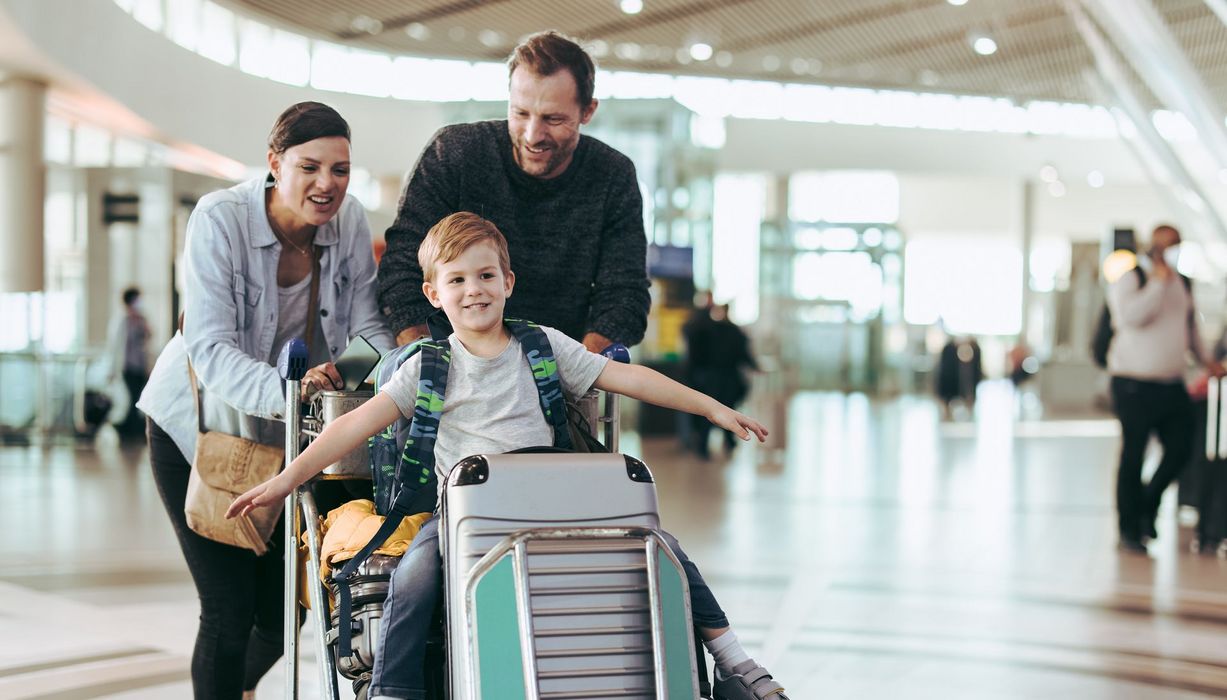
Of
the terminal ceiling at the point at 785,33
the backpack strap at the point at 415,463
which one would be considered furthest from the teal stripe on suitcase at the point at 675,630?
the terminal ceiling at the point at 785,33

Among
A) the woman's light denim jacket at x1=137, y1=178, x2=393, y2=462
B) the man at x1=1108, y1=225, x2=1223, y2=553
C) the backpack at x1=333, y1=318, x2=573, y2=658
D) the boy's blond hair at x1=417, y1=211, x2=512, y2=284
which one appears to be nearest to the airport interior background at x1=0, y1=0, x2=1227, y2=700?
the man at x1=1108, y1=225, x2=1223, y2=553

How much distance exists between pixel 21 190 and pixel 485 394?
16.1m

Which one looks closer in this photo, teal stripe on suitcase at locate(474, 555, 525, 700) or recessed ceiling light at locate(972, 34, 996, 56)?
teal stripe on suitcase at locate(474, 555, 525, 700)

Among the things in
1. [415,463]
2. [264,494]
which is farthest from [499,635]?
[264,494]

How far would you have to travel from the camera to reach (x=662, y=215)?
2186 centimetres

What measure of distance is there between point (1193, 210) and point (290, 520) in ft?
105

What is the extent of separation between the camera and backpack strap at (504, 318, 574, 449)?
2.92 meters

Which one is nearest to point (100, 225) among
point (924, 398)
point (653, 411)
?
point (653, 411)

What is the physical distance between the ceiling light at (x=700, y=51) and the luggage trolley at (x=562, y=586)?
92.3 feet

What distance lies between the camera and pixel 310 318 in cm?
358

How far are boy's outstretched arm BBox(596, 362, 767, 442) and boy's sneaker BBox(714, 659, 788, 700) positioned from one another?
49 centimetres

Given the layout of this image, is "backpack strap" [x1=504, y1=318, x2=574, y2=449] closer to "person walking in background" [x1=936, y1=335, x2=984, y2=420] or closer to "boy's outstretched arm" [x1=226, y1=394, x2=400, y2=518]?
"boy's outstretched arm" [x1=226, y1=394, x2=400, y2=518]

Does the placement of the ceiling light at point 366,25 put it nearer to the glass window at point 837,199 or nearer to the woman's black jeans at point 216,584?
the glass window at point 837,199

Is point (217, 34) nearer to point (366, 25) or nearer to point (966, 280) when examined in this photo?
point (366, 25)
